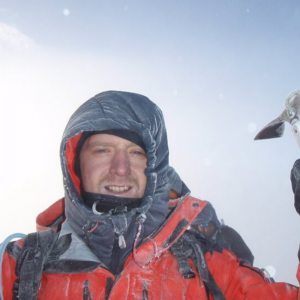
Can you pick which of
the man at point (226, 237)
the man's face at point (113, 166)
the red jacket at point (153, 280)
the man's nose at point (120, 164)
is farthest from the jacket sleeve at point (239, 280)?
the man at point (226, 237)

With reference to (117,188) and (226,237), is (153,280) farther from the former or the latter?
(226,237)

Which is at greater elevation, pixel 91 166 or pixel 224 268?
pixel 91 166

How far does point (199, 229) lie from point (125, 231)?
125 inches

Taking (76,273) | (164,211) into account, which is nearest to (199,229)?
(164,211)

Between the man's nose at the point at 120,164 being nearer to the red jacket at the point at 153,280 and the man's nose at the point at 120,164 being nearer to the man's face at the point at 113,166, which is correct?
the man's face at the point at 113,166

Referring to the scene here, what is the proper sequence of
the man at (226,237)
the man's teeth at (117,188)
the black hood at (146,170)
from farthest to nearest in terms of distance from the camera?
the man at (226,237) < the man's teeth at (117,188) < the black hood at (146,170)

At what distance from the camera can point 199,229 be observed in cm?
560

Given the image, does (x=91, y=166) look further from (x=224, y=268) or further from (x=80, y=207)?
(x=224, y=268)

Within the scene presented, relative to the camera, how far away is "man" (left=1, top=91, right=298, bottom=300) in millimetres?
2332

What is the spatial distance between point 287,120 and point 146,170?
1416mm

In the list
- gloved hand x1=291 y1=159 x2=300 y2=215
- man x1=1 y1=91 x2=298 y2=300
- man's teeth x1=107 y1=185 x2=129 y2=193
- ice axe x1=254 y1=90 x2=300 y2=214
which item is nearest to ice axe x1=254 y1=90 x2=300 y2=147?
ice axe x1=254 y1=90 x2=300 y2=214

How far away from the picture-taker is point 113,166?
296 cm

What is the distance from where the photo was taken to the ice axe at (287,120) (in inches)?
87.0

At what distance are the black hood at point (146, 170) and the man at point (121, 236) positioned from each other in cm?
1
